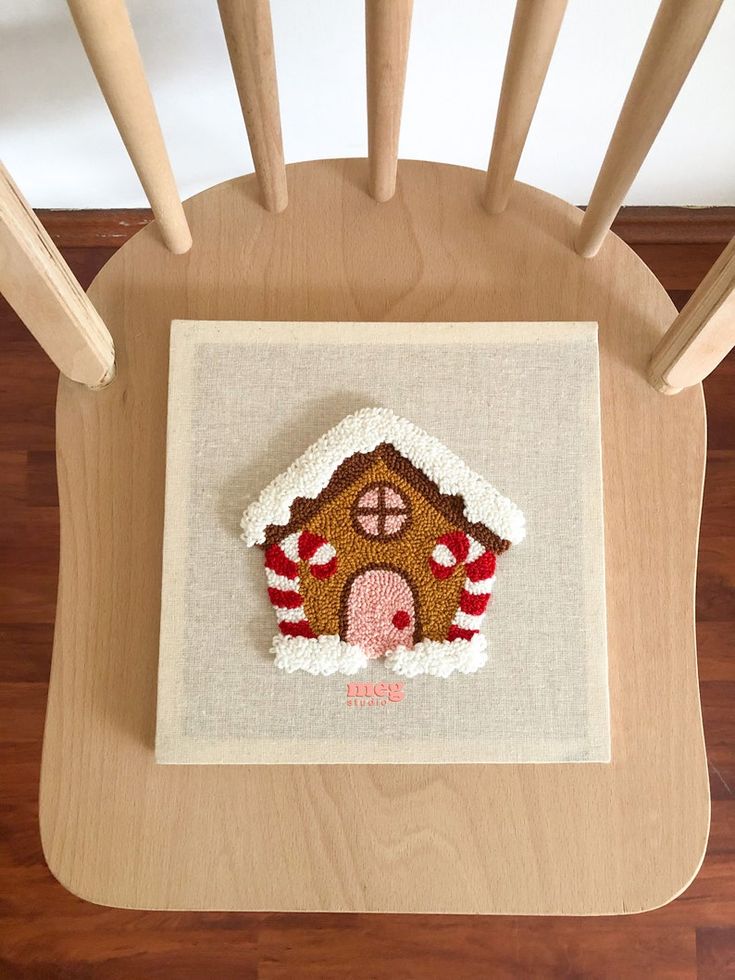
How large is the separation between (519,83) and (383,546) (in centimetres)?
31

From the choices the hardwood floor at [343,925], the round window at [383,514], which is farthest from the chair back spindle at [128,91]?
the hardwood floor at [343,925]

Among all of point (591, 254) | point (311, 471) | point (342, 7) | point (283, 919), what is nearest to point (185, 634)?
point (311, 471)

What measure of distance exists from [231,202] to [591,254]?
0.91 feet

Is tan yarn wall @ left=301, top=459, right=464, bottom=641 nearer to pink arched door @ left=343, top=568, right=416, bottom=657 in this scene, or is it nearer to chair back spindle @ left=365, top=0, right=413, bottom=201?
pink arched door @ left=343, top=568, right=416, bottom=657

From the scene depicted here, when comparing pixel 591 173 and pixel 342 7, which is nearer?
pixel 342 7

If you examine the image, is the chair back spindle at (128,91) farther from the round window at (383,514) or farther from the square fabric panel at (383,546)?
the round window at (383,514)

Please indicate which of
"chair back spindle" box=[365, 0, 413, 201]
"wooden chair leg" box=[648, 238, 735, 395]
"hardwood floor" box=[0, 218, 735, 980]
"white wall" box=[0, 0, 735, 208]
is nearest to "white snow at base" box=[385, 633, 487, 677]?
"wooden chair leg" box=[648, 238, 735, 395]

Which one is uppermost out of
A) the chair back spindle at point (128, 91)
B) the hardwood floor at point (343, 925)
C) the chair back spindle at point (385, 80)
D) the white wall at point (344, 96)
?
the white wall at point (344, 96)

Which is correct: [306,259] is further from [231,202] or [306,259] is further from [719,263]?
[719,263]

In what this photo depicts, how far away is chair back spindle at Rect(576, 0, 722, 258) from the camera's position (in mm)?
452

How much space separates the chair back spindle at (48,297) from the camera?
487 mm

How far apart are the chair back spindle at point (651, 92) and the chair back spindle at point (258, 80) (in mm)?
215

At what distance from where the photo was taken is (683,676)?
24.0 inches

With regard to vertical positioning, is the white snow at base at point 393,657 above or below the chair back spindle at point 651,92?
below
